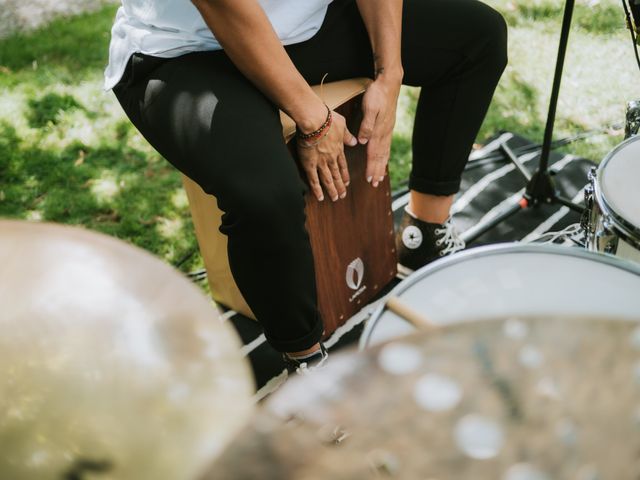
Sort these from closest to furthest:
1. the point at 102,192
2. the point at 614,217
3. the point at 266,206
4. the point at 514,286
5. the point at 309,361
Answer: the point at 514,286, the point at 614,217, the point at 266,206, the point at 309,361, the point at 102,192

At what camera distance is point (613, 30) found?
2748mm

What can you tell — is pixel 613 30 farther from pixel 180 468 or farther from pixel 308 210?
pixel 180 468

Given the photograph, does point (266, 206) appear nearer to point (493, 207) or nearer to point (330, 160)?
point (330, 160)

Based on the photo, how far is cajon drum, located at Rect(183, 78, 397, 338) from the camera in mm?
1365

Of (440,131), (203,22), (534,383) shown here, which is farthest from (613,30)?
(534,383)

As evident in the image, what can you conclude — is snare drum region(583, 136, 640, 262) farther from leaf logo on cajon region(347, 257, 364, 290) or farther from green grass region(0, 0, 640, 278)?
green grass region(0, 0, 640, 278)

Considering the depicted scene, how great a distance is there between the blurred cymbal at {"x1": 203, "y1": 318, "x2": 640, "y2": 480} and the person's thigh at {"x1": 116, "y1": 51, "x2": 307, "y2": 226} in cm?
71

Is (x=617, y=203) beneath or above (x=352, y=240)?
above

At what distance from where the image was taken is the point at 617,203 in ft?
3.21

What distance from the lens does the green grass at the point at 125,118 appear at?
1981 millimetres

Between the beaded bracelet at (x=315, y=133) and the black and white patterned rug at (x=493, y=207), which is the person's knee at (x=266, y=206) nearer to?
the beaded bracelet at (x=315, y=133)

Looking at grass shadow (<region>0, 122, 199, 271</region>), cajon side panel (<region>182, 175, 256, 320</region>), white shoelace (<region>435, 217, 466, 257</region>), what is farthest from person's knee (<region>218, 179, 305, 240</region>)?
grass shadow (<region>0, 122, 199, 271</region>)

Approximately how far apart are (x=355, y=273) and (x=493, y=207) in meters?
0.64

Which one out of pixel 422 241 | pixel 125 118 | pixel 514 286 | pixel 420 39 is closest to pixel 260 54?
pixel 420 39
